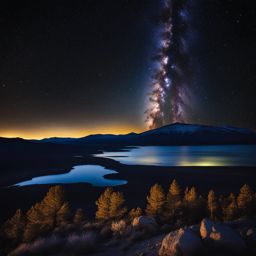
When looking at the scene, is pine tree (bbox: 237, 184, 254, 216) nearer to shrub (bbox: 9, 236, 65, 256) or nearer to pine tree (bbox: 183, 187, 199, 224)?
pine tree (bbox: 183, 187, 199, 224)

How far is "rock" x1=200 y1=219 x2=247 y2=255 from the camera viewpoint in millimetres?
7105

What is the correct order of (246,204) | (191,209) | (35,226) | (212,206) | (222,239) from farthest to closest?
1. (191,209)
2. (212,206)
3. (246,204)
4. (35,226)
5. (222,239)

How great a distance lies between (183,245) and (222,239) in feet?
4.49

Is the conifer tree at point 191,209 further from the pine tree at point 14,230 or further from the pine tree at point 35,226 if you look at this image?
the pine tree at point 14,230

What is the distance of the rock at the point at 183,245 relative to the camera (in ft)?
23.0

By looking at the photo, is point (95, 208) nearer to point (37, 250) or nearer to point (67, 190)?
point (67, 190)

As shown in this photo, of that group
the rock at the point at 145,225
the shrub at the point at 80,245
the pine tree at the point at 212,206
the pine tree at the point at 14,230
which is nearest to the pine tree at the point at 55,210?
the pine tree at the point at 14,230

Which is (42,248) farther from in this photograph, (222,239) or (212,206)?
(212,206)

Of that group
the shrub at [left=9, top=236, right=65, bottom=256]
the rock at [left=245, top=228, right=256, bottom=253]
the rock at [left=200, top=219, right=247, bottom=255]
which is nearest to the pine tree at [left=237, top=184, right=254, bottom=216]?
the rock at [left=245, top=228, right=256, bottom=253]

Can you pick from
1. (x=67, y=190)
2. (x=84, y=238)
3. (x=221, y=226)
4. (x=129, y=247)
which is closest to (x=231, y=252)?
(x=221, y=226)

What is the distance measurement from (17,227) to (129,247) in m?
11.3

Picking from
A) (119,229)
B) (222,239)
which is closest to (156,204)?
(119,229)

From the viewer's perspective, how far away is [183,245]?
7098 mm

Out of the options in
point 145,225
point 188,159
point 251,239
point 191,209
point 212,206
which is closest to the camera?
point 251,239
